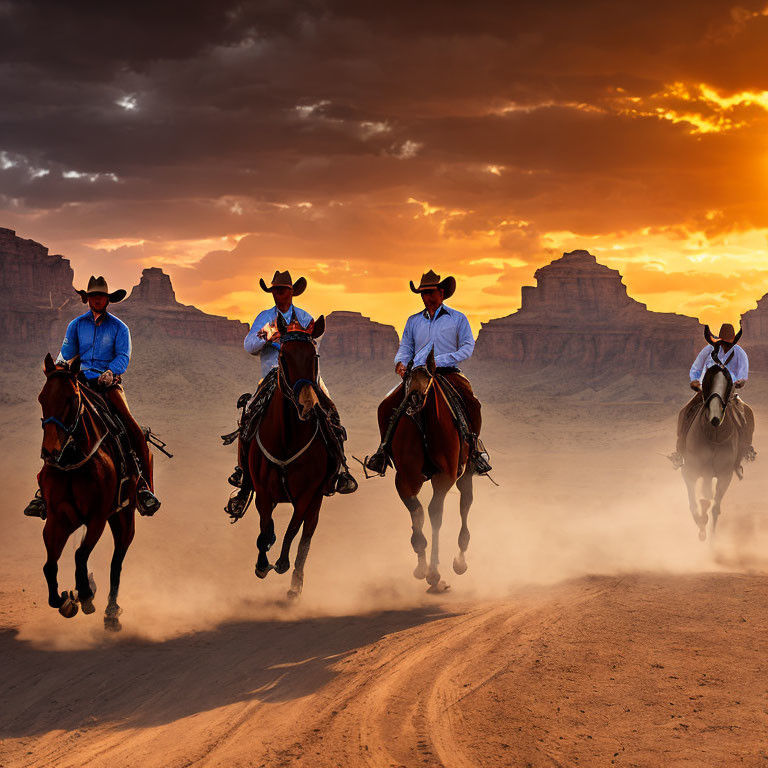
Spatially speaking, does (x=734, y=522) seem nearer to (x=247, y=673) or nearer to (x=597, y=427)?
(x=247, y=673)

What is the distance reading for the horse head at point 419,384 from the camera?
1049 centimetres

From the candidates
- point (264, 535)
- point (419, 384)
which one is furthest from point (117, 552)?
point (419, 384)

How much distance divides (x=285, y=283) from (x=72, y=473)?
13.0ft

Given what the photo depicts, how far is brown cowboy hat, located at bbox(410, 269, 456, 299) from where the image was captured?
12.2m

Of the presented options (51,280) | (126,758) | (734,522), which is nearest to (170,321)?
(51,280)

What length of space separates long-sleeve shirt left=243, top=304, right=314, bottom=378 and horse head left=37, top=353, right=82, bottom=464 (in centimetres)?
267

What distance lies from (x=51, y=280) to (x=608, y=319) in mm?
99585

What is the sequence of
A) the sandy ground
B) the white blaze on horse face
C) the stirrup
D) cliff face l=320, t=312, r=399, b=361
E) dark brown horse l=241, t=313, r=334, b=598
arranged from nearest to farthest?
the sandy ground < the white blaze on horse face < dark brown horse l=241, t=313, r=334, b=598 < the stirrup < cliff face l=320, t=312, r=399, b=361

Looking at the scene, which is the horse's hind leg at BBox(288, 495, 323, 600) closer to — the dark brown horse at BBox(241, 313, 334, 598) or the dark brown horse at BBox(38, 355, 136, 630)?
the dark brown horse at BBox(241, 313, 334, 598)

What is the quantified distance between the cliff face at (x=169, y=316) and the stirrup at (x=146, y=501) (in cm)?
12458

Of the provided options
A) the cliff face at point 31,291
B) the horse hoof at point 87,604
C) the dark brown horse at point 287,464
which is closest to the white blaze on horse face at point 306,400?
the dark brown horse at point 287,464

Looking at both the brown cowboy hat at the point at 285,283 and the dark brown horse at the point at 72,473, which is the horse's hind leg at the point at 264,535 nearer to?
the dark brown horse at the point at 72,473

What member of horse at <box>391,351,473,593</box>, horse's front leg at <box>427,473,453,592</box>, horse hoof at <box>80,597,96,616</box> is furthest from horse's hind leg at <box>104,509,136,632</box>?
horse's front leg at <box>427,473,453,592</box>

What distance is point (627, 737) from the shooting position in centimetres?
619
